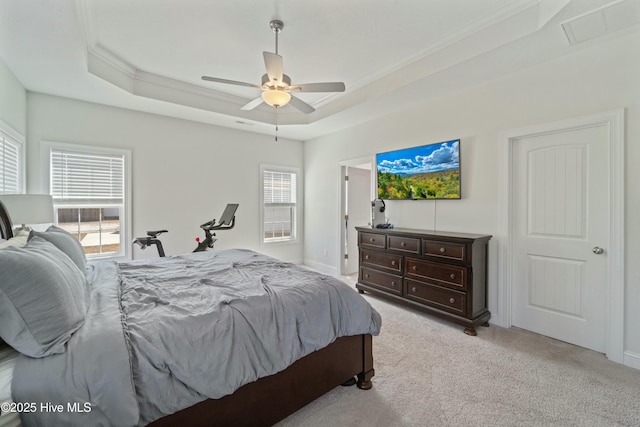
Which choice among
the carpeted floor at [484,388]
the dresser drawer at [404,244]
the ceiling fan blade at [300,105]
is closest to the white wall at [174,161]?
the ceiling fan blade at [300,105]

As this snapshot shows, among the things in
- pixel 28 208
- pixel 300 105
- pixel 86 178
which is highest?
pixel 300 105

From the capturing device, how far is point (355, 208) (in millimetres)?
5422

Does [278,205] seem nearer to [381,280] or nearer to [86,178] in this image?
[381,280]

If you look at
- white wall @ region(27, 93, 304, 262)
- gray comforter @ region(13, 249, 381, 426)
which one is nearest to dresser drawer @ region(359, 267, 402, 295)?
gray comforter @ region(13, 249, 381, 426)

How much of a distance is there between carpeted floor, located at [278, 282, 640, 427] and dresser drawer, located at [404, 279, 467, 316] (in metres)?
0.33

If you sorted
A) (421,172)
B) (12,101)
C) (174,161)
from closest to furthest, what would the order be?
(12,101) → (421,172) → (174,161)

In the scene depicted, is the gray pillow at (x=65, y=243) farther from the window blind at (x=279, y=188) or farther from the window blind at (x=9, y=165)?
A: the window blind at (x=279, y=188)

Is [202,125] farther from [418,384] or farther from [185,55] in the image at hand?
[418,384]

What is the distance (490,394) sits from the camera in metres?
1.99

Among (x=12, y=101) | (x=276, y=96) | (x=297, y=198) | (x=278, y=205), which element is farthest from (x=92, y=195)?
(x=297, y=198)

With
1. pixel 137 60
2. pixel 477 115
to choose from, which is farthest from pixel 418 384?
pixel 137 60

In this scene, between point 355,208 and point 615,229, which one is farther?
point 355,208

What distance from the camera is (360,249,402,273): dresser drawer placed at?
3615 millimetres

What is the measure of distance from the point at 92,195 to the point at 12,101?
4.30 ft
